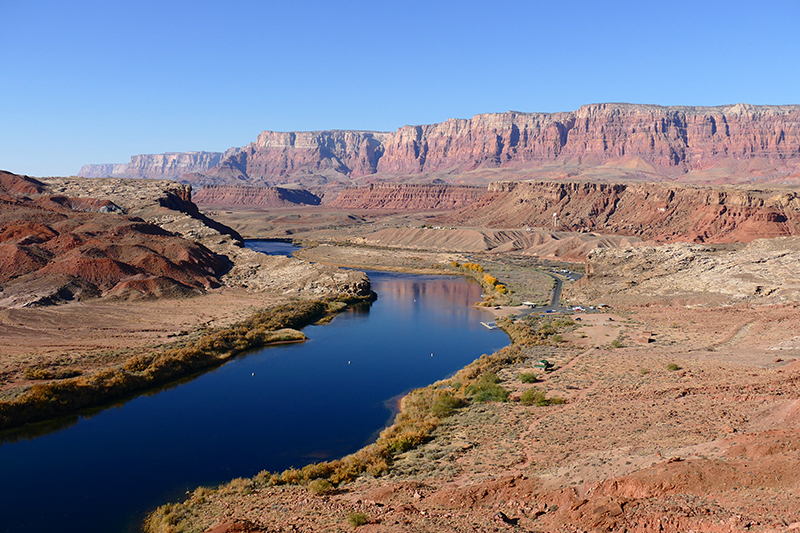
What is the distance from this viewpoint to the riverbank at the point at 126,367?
36844 millimetres

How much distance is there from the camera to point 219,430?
35.1 meters

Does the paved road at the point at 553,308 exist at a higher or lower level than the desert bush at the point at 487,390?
higher

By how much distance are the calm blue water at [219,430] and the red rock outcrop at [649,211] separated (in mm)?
89725

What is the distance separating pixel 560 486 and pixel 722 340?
3336cm

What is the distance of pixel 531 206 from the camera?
7052 inches

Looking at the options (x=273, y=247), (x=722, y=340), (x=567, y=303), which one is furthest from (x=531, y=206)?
(x=722, y=340)

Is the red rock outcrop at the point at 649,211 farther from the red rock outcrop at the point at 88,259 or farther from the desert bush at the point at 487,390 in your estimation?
the red rock outcrop at the point at 88,259

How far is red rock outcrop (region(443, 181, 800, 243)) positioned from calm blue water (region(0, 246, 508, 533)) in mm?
89725

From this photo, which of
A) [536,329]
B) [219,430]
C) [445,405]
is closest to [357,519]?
[445,405]

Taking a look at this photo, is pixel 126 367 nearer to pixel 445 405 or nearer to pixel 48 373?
pixel 48 373

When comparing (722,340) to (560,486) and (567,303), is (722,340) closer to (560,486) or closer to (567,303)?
(567,303)

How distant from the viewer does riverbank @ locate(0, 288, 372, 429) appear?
121 feet

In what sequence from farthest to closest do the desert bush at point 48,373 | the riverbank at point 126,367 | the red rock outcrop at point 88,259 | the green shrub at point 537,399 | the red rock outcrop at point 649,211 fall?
the red rock outcrop at point 649,211 < the red rock outcrop at point 88,259 < the desert bush at point 48,373 < the riverbank at point 126,367 < the green shrub at point 537,399

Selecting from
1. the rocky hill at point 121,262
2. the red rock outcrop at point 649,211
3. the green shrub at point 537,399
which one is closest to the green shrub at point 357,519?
the green shrub at point 537,399
